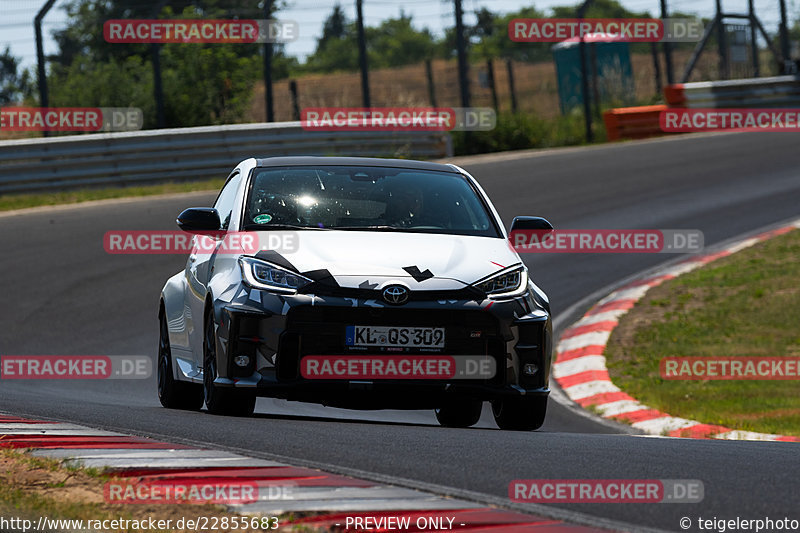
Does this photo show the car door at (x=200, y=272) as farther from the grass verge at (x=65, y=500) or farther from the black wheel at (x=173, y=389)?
the grass verge at (x=65, y=500)

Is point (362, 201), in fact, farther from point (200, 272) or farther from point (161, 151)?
point (161, 151)

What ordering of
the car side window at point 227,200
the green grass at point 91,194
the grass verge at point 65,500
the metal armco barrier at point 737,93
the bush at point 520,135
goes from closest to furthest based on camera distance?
the grass verge at point 65,500 < the car side window at point 227,200 < the green grass at point 91,194 < the bush at point 520,135 < the metal armco barrier at point 737,93

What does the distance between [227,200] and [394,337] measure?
2.16 metres

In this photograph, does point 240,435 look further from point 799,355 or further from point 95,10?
point 95,10

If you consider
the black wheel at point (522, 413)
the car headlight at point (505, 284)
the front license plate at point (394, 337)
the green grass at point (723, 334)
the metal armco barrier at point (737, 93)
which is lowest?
the green grass at point (723, 334)

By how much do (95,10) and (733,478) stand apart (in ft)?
137

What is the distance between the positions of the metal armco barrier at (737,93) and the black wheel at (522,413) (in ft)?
62.4

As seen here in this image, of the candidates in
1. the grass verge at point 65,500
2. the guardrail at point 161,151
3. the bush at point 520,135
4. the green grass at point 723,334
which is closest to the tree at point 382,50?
the bush at point 520,135

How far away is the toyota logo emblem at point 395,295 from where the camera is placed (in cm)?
638

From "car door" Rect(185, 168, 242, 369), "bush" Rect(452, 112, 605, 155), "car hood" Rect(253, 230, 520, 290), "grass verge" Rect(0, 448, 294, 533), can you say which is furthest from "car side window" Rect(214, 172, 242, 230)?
"bush" Rect(452, 112, 605, 155)

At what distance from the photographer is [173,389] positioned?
26.7ft

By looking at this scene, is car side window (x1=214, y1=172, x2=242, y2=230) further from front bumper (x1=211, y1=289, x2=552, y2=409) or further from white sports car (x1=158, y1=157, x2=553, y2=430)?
front bumper (x1=211, y1=289, x2=552, y2=409)

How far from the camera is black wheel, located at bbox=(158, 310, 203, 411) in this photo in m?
8.12

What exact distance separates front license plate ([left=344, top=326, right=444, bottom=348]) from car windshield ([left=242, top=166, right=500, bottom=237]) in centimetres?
94
